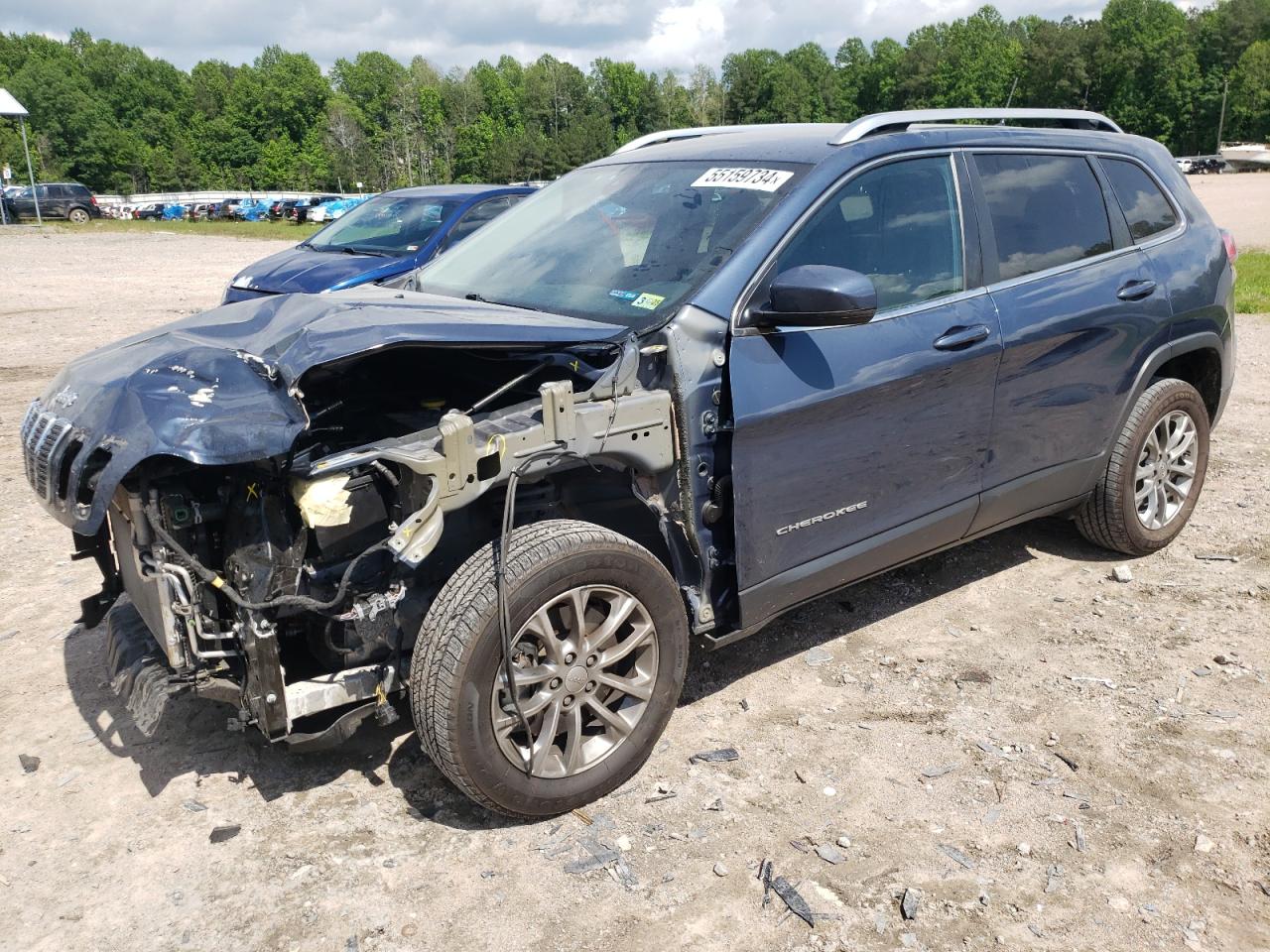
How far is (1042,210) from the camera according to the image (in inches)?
167

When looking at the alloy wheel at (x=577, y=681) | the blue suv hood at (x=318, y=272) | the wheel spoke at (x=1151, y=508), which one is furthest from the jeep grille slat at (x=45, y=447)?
Result: the blue suv hood at (x=318, y=272)

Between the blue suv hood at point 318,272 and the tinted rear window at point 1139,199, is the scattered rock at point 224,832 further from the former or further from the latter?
the blue suv hood at point 318,272

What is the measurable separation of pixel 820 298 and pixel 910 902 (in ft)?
5.76

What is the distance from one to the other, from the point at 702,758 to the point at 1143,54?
380 feet

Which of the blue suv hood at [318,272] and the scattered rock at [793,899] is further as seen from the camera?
the blue suv hood at [318,272]

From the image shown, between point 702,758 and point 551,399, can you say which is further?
point 702,758

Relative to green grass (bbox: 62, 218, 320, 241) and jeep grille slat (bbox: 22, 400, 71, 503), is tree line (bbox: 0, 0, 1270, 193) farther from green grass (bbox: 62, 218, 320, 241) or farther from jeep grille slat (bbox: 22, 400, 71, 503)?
jeep grille slat (bbox: 22, 400, 71, 503)

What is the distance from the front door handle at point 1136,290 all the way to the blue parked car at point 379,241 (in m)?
5.58

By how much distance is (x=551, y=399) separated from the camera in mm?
3016

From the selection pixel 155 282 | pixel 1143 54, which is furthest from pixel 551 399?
pixel 1143 54

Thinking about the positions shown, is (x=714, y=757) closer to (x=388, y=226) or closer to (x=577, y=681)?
(x=577, y=681)

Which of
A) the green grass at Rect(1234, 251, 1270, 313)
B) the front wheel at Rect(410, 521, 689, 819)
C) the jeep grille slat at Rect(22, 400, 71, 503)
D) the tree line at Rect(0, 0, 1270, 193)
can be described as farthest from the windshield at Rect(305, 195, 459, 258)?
the tree line at Rect(0, 0, 1270, 193)

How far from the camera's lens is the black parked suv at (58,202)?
142 feet

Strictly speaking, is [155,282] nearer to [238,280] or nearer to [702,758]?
[238,280]
